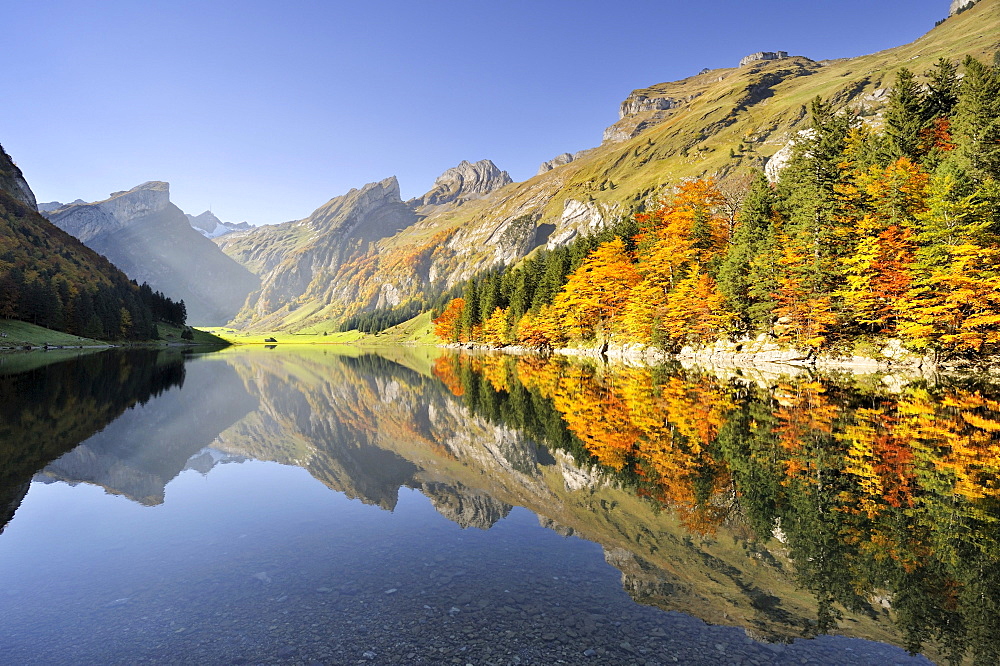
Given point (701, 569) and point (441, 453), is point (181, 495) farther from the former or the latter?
point (701, 569)

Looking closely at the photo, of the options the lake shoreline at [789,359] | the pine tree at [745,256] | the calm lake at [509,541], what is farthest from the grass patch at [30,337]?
the pine tree at [745,256]

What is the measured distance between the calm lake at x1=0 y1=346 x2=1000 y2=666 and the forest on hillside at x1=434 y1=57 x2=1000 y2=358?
2192 cm

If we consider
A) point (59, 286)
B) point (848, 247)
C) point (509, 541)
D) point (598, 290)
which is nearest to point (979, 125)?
point (848, 247)

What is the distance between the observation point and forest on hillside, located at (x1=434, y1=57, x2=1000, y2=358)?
39594mm

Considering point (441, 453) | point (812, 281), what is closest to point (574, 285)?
point (812, 281)

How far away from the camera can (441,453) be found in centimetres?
2058

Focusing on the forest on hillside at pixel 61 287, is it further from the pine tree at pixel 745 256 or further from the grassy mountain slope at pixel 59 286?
the pine tree at pixel 745 256

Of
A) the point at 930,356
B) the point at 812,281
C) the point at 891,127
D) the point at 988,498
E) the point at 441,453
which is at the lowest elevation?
the point at 441,453

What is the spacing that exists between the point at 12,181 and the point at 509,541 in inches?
10453

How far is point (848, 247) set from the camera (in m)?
48.8

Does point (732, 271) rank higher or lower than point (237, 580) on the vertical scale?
higher

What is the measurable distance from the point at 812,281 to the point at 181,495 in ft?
186

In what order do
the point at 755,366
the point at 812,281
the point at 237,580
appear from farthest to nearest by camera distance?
the point at 755,366 → the point at 812,281 → the point at 237,580

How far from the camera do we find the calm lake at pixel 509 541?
6953mm
